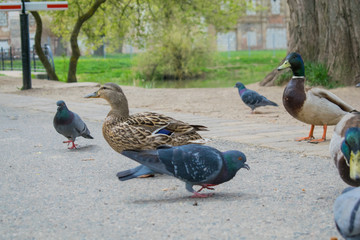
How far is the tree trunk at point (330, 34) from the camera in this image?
12.2 m

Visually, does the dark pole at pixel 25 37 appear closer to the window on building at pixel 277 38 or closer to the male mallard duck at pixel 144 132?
the male mallard duck at pixel 144 132

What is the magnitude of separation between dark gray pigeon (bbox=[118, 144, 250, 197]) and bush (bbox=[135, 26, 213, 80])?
22505 millimetres

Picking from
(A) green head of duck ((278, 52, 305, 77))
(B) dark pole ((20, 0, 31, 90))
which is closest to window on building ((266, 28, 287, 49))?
(B) dark pole ((20, 0, 31, 90))

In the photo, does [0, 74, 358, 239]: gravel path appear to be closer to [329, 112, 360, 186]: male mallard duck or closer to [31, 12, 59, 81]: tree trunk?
[329, 112, 360, 186]: male mallard duck

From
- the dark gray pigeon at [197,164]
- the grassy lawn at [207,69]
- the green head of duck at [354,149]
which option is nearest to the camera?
the green head of duck at [354,149]

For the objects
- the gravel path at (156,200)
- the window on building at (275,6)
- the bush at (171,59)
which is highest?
the window on building at (275,6)

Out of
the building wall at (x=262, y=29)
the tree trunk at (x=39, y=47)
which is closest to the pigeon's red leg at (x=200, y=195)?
the tree trunk at (x=39, y=47)

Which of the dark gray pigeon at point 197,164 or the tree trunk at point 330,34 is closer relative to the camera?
the dark gray pigeon at point 197,164

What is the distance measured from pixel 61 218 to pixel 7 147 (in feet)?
11.0

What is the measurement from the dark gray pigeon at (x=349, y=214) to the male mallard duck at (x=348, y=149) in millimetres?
378

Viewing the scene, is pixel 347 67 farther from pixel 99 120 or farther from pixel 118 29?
pixel 118 29

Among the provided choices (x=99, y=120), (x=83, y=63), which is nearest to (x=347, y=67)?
(x=99, y=120)

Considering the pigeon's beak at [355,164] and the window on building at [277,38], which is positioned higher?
the window on building at [277,38]

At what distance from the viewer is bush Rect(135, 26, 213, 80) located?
87.4 ft
